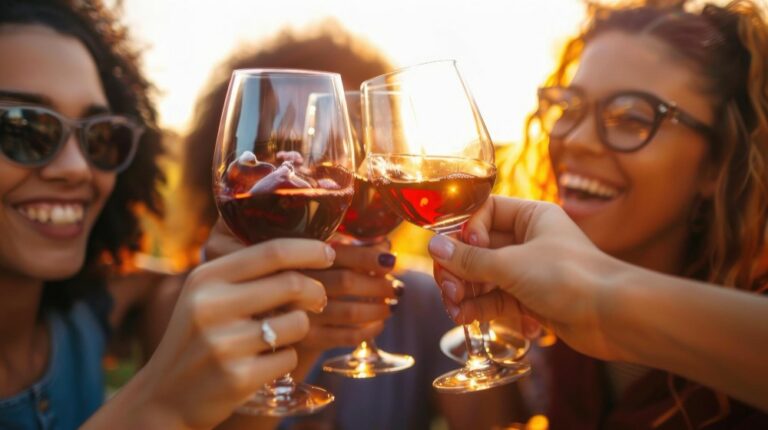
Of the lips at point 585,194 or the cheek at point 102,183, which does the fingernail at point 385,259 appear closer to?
the lips at point 585,194

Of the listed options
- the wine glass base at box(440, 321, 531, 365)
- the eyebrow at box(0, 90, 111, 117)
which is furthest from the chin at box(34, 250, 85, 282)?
the wine glass base at box(440, 321, 531, 365)

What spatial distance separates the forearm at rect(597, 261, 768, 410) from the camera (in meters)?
1.54

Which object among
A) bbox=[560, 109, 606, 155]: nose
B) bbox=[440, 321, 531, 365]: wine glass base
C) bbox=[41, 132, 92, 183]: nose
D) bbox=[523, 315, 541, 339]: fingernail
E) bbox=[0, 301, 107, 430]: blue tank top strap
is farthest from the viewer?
bbox=[560, 109, 606, 155]: nose

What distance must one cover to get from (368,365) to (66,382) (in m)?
1.65

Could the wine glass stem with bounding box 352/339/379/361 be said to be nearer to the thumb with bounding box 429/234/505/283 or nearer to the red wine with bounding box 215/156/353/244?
the thumb with bounding box 429/234/505/283

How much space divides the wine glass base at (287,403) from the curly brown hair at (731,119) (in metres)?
1.98

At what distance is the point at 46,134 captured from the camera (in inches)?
100

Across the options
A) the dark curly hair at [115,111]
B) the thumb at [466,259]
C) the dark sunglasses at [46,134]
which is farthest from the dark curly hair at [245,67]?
the thumb at [466,259]

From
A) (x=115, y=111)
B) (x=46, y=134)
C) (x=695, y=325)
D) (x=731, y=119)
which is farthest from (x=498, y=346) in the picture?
(x=115, y=111)

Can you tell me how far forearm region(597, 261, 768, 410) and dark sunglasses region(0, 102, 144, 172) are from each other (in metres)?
2.14

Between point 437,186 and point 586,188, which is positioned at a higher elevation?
point 437,186

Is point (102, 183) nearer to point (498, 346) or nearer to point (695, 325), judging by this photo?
point (498, 346)

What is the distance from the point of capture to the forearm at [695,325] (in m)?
1.54

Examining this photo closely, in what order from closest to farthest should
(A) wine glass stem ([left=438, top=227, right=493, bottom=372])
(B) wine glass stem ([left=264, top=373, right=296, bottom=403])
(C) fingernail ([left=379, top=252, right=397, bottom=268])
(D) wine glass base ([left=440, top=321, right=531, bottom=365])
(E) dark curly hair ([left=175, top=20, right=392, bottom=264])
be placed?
(B) wine glass stem ([left=264, top=373, right=296, bottom=403]) → (A) wine glass stem ([left=438, top=227, right=493, bottom=372]) → (D) wine glass base ([left=440, top=321, right=531, bottom=365]) → (C) fingernail ([left=379, top=252, right=397, bottom=268]) → (E) dark curly hair ([left=175, top=20, right=392, bottom=264])
